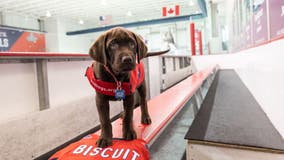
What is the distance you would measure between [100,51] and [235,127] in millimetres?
1071

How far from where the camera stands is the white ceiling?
9625 millimetres

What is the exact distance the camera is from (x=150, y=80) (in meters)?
4.03

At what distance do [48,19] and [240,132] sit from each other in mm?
13818

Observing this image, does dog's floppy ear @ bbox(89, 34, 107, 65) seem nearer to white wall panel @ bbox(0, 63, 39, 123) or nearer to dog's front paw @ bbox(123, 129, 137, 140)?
dog's front paw @ bbox(123, 129, 137, 140)

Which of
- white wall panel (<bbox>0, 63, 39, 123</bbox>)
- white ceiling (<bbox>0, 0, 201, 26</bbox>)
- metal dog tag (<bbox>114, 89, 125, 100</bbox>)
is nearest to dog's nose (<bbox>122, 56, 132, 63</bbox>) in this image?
metal dog tag (<bbox>114, 89, 125, 100</bbox>)

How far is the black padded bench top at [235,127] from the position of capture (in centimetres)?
120

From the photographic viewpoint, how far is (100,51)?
91 centimetres

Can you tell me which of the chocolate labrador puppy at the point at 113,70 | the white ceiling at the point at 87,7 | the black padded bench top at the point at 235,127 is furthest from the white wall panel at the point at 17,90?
the white ceiling at the point at 87,7

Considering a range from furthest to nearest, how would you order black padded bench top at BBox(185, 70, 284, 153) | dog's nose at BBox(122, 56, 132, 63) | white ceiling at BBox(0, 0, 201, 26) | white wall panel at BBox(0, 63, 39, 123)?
1. white ceiling at BBox(0, 0, 201, 26)
2. white wall panel at BBox(0, 63, 39, 123)
3. black padded bench top at BBox(185, 70, 284, 153)
4. dog's nose at BBox(122, 56, 132, 63)

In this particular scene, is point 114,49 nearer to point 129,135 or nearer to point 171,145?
point 129,135

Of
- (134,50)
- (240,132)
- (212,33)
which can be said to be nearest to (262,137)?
(240,132)

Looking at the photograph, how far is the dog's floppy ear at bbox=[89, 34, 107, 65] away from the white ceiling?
8490mm

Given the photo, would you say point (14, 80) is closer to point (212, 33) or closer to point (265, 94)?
point (265, 94)

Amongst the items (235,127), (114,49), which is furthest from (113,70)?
(235,127)
